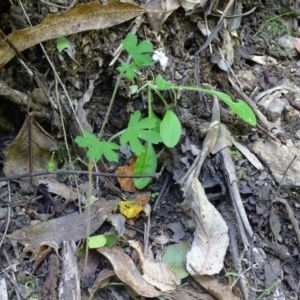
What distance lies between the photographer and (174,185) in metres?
1.74

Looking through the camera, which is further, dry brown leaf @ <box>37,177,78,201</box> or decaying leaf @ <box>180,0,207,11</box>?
decaying leaf @ <box>180,0,207,11</box>

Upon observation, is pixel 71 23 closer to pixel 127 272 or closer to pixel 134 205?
pixel 134 205

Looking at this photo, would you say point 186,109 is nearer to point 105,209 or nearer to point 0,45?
point 105,209

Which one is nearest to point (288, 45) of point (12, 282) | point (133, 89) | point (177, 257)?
point (133, 89)

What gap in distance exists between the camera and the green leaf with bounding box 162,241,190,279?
1.50m

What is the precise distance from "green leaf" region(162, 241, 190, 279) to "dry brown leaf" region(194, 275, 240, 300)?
0.05m

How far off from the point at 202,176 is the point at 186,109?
30 cm

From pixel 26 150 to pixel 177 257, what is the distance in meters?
0.70

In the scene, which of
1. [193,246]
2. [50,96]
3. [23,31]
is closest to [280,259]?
[193,246]

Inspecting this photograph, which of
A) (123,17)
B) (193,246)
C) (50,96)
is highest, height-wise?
(123,17)

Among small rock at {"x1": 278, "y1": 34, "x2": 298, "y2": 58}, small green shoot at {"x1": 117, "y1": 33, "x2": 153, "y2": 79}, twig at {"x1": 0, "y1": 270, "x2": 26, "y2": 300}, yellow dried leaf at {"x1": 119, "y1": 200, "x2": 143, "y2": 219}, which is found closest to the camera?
Answer: twig at {"x1": 0, "y1": 270, "x2": 26, "y2": 300}

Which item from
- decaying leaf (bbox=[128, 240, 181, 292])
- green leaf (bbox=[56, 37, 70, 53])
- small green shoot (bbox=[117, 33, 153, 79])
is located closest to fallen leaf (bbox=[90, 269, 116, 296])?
decaying leaf (bbox=[128, 240, 181, 292])

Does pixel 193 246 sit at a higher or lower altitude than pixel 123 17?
lower

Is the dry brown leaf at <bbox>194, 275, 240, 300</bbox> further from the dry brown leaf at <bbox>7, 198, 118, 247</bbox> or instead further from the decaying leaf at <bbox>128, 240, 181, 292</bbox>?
the dry brown leaf at <bbox>7, 198, 118, 247</bbox>
